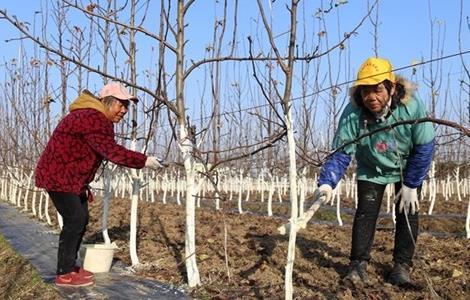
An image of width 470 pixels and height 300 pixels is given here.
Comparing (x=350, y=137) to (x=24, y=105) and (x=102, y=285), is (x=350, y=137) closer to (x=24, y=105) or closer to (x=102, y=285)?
(x=102, y=285)

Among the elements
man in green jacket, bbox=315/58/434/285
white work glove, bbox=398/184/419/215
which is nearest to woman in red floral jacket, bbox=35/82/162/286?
man in green jacket, bbox=315/58/434/285

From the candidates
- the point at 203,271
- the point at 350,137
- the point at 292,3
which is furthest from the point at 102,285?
the point at 292,3

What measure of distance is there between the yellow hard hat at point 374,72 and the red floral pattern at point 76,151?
1422mm

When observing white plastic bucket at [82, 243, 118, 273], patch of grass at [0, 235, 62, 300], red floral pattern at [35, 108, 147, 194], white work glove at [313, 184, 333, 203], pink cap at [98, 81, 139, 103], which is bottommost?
patch of grass at [0, 235, 62, 300]

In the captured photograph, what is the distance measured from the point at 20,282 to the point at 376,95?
2635mm

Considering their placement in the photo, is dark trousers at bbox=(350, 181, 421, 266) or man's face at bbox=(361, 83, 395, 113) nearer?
man's face at bbox=(361, 83, 395, 113)

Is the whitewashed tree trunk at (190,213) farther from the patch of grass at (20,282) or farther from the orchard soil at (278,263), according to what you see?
the patch of grass at (20,282)

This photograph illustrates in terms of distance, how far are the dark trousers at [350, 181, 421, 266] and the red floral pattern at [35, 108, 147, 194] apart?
4.79ft

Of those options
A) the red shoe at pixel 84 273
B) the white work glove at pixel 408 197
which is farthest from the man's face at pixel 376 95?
the red shoe at pixel 84 273

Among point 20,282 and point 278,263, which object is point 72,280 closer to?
point 20,282

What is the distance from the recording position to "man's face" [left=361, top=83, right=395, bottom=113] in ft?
9.80

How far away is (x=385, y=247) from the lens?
436 cm

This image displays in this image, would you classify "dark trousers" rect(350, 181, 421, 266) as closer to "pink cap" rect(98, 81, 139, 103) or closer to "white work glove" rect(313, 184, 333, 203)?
"white work glove" rect(313, 184, 333, 203)

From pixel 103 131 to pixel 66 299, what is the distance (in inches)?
41.6
